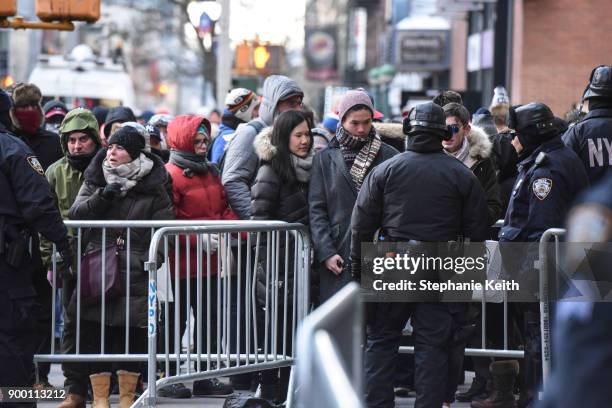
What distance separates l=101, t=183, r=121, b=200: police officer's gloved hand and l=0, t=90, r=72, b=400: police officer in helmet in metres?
0.71

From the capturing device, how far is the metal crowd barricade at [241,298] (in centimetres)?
774

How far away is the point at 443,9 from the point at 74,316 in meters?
20.3

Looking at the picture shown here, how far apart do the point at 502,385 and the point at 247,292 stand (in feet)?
6.11

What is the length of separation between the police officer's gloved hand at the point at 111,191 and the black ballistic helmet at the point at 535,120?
2.46 m

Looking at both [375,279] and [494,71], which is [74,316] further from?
[494,71]

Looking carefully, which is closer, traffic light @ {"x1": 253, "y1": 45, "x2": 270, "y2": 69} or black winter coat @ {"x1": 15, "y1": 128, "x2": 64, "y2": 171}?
black winter coat @ {"x1": 15, "y1": 128, "x2": 64, "y2": 171}

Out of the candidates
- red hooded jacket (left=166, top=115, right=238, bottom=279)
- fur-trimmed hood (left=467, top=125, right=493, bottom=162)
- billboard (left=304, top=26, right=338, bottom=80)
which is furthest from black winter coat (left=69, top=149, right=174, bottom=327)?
billboard (left=304, top=26, right=338, bottom=80)

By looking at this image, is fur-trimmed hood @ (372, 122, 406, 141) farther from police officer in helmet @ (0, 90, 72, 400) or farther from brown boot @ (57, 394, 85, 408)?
police officer in helmet @ (0, 90, 72, 400)

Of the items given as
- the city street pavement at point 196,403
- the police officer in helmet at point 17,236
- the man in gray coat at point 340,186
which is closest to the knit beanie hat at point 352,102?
the man in gray coat at point 340,186

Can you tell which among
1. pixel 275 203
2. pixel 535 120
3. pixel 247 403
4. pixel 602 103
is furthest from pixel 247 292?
pixel 602 103

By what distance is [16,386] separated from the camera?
715 centimetres

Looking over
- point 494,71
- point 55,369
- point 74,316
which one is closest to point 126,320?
point 74,316

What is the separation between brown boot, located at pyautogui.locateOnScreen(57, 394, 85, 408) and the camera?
26.3 feet

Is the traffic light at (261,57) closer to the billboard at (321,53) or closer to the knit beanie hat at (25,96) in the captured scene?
the knit beanie hat at (25,96)
